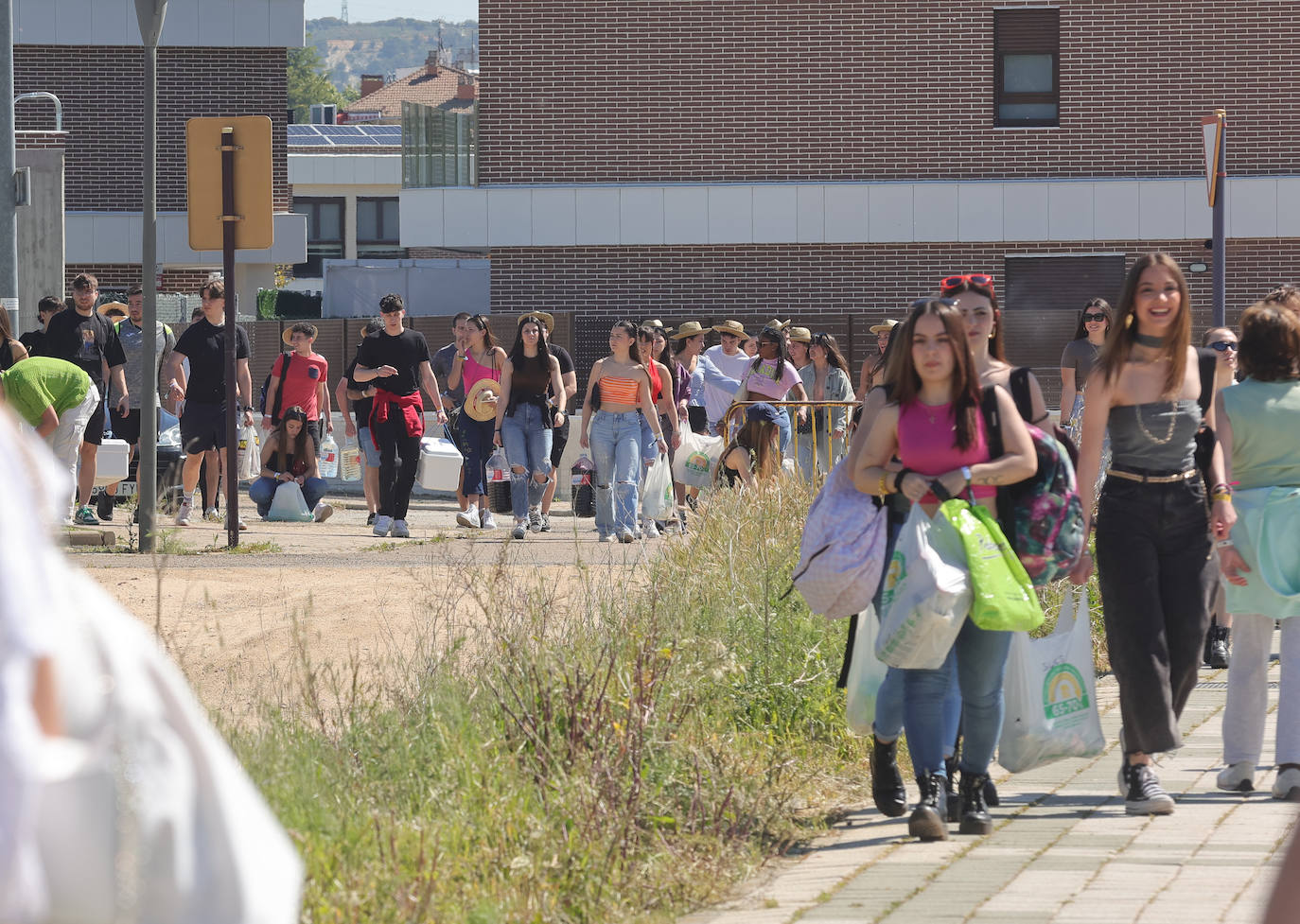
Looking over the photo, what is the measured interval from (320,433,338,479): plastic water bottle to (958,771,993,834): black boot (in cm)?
1110

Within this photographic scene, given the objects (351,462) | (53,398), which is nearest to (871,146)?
(351,462)

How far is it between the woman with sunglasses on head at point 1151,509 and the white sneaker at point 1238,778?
0.30 meters

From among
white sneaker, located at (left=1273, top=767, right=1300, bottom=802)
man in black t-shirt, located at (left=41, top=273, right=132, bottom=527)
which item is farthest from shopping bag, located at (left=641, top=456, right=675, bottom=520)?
white sneaker, located at (left=1273, top=767, right=1300, bottom=802)

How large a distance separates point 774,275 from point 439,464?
16.0m

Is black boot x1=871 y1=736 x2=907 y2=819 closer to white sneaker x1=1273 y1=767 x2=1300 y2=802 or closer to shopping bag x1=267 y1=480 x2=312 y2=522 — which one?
white sneaker x1=1273 y1=767 x2=1300 y2=802

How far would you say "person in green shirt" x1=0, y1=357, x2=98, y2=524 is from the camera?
1224 centimetres

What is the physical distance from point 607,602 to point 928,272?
948 inches

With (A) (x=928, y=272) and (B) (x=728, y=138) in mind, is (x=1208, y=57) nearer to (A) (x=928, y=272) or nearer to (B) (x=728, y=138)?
(A) (x=928, y=272)

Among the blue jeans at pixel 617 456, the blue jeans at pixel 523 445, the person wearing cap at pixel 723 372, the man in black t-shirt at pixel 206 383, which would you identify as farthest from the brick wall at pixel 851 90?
the blue jeans at pixel 617 456

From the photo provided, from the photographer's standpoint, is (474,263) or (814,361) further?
(474,263)

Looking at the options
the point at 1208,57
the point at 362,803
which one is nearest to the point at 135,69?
the point at 1208,57

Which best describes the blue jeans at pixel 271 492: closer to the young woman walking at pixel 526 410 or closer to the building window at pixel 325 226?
the young woman walking at pixel 526 410

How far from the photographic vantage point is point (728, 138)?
30.6 meters

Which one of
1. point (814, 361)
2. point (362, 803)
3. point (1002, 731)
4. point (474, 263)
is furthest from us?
point (474, 263)
